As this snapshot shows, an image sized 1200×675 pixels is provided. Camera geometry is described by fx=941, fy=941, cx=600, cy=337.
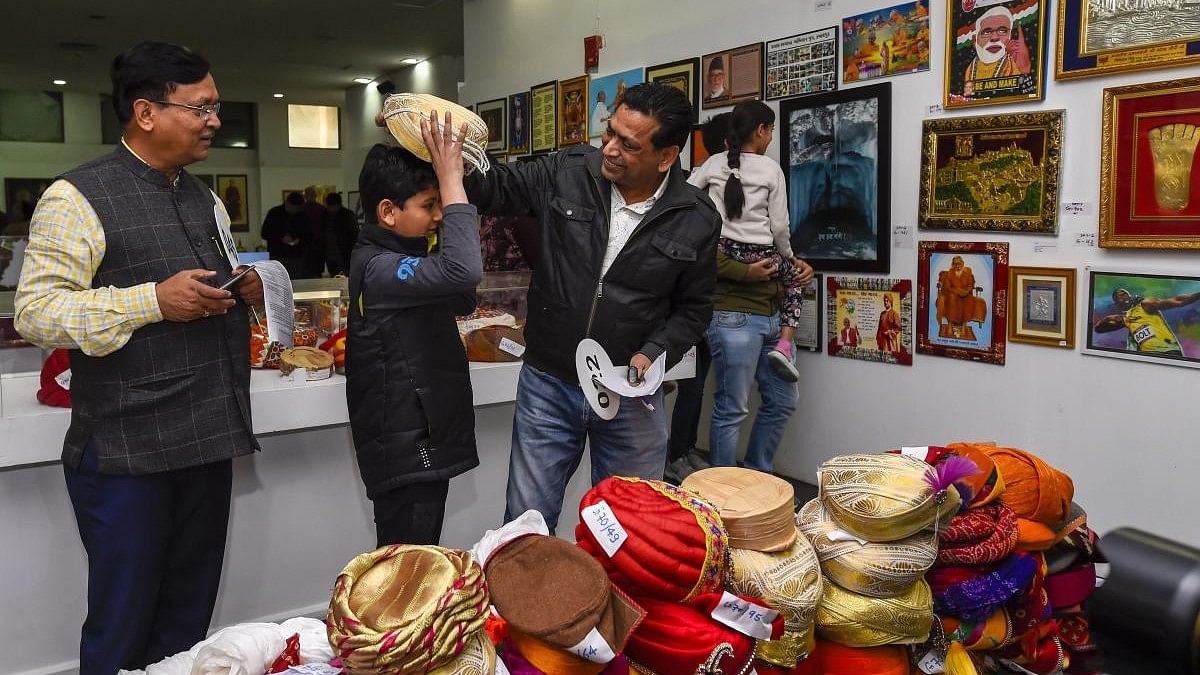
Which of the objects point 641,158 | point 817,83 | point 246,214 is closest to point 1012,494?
point 641,158

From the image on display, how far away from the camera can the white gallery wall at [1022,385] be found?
3389 mm

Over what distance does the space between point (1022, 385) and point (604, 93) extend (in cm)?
340

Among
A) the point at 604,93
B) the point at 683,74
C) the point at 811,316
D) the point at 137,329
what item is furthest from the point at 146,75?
the point at 604,93

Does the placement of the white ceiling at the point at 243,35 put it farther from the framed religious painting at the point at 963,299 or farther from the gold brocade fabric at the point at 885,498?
the gold brocade fabric at the point at 885,498

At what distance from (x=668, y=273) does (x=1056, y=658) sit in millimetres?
1314

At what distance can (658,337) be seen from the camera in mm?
2480

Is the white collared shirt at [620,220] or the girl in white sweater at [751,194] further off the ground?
the girl in white sweater at [751,194]

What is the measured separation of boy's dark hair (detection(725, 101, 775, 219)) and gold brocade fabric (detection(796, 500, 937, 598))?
2598mm

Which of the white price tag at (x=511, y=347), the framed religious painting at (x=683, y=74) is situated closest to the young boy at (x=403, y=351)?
the white price tag at (x=511, y=347)

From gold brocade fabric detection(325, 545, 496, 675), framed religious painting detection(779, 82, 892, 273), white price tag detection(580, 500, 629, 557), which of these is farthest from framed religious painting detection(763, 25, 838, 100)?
gold brocade fabric detection(325, 545, 496, 675)

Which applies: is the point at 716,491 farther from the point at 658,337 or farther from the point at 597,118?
the point at 597,118

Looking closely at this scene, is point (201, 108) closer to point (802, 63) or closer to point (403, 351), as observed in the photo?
point (403, 351)

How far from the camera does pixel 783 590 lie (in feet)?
5.42

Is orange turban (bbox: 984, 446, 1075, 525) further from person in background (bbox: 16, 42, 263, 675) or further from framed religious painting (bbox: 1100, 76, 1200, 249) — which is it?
person in background (bbox: 16, 42, 263, 675)
